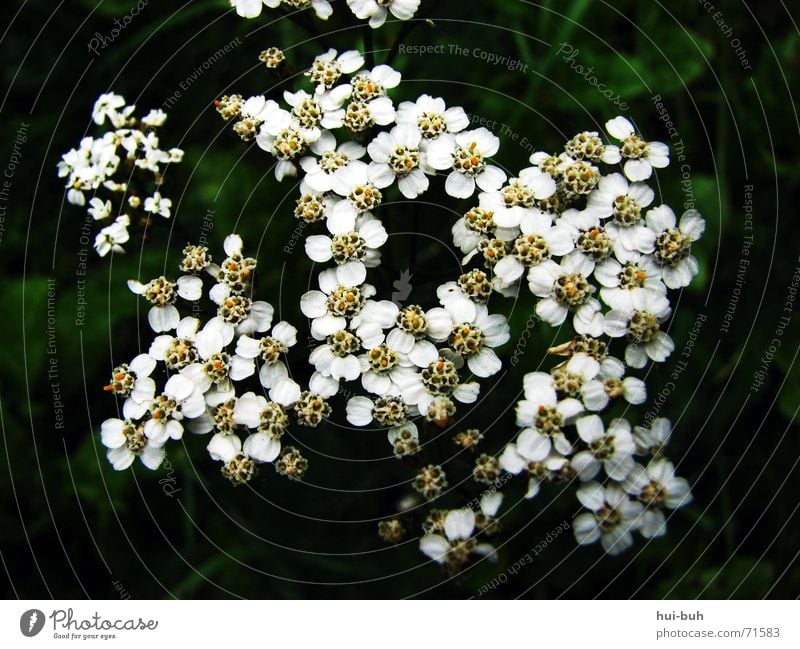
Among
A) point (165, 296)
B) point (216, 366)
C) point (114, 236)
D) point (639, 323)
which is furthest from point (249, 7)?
point (639, 323)

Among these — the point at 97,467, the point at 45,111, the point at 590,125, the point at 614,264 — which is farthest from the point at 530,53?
the point at 97,467

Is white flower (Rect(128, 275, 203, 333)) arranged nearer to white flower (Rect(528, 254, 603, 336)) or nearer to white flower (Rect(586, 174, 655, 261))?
white flower (Rect(528, 254, 603, 336))

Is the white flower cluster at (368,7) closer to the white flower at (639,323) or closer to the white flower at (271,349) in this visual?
the white flower at (271,349)

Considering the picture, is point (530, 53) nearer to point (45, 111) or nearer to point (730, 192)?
point (730, 192)

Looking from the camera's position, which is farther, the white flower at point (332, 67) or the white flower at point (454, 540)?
the white flower at point (332, 67)

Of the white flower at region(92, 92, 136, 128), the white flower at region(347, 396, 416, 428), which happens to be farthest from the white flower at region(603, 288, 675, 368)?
the white flower at region(92, 92, 136, 128)

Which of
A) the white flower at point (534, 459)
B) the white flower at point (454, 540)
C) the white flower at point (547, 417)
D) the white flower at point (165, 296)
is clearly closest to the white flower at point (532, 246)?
the white flower at point (547, 417)
